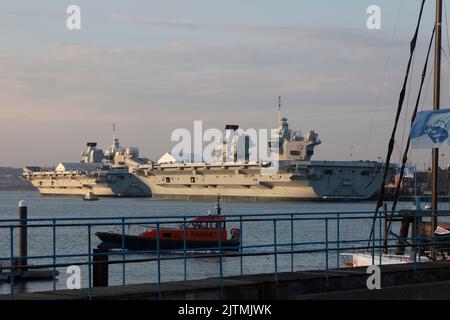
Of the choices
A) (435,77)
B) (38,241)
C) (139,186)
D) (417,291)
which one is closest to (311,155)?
(139,186)

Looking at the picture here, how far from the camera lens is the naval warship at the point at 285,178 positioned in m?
155

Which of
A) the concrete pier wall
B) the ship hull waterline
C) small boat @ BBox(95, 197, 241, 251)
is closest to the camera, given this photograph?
the concrete pier wall

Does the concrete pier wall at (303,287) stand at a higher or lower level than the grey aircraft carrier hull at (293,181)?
higher

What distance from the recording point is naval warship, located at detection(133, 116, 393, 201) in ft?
509

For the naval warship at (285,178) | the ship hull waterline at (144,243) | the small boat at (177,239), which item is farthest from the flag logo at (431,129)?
the naval warship at (285,178)

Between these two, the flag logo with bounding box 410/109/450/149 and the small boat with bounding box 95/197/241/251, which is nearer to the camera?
the flag logo with bounding box 410/109/450/149

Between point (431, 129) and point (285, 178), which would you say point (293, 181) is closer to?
point (285, 178)

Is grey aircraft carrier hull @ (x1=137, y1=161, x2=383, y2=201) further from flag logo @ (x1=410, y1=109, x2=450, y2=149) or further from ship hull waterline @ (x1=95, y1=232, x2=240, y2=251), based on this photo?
flag logo @ (x1=410, y1=109, x2=450, y2=149)

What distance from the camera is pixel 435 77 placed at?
2833cm

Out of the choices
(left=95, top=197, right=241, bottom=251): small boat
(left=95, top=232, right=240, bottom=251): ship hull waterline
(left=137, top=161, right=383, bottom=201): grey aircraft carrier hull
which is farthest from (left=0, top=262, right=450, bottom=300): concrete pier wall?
(left=137, top=161, right=383, bottom=201): grey aircraft carrier hull

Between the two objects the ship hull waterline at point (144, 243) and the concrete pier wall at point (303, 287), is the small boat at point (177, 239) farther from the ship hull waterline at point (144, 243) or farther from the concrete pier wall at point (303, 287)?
the concrete pier wall at point (303, 287)

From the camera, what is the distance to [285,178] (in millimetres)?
156125

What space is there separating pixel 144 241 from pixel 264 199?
107m
